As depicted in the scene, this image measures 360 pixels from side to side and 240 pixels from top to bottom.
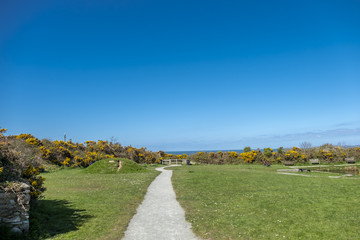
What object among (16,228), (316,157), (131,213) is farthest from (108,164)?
(316,157)

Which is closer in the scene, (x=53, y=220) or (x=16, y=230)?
(x=16, y=230)

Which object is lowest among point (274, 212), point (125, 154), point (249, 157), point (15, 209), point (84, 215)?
point (274, 212)

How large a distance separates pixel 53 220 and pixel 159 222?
4876 mm

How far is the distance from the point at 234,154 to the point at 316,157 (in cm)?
1709

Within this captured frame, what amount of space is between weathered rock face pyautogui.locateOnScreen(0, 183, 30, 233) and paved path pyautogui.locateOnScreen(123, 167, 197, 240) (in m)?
3.78

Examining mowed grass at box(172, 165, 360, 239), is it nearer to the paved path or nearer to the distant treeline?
the paved path

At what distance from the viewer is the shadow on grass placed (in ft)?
29.5

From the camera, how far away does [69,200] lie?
14430 millimetres

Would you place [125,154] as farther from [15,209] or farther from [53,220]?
[15,209]

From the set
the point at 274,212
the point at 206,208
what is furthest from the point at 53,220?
the point at 274,212

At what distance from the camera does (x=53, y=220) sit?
10617 millimetres

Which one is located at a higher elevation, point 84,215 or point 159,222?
point 84,215

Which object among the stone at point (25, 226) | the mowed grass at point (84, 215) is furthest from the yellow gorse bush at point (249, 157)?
the stone at point (25, 226)

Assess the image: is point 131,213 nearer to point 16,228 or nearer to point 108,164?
point 16,228
